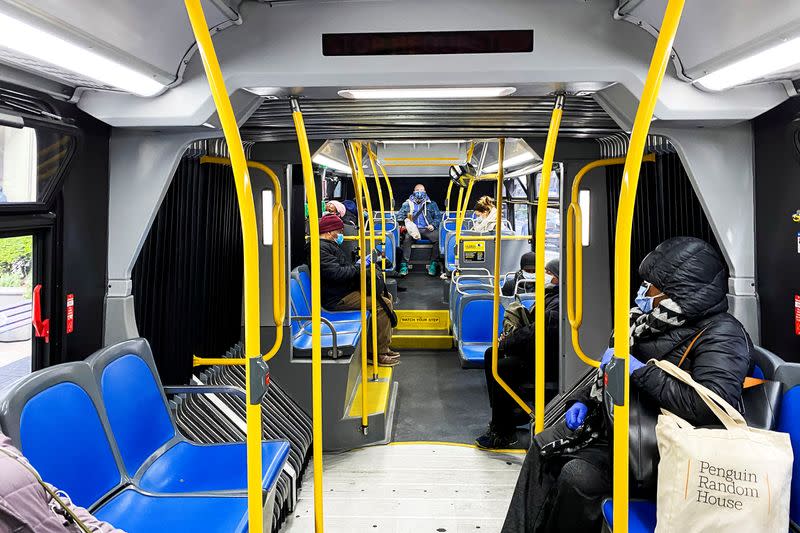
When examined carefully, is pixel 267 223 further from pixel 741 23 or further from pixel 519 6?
pixel 741 23

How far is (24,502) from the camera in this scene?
1453 mm

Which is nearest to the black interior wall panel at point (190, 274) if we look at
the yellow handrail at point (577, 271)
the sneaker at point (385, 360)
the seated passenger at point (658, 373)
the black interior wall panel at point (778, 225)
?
the sneaker at point (385, 360)

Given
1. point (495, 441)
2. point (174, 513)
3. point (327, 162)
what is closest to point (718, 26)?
point (174, 513)

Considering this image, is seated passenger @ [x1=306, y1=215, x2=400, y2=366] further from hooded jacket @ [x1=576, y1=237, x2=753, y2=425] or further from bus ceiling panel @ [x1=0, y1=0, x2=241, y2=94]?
hooded jacket @ [x1=576, y1=237, x2=753, y2=425]

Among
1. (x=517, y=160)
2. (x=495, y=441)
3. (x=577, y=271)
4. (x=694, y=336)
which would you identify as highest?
(x=517, y=160)

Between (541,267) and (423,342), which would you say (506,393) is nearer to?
(541,267)

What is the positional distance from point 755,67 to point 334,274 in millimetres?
4207

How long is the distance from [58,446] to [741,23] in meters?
2.75

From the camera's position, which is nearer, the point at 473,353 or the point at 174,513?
the point at 174,513

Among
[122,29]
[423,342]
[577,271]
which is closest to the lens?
[122,29]

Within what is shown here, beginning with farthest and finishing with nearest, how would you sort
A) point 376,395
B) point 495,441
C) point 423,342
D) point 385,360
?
point 423,342, point 385,360, point 376,395, point 495,441

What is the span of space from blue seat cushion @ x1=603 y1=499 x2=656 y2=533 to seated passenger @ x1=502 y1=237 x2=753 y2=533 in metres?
0.17

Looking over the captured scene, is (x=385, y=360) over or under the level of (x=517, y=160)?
under

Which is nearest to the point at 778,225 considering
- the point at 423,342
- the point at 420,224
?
the point at 423,342
